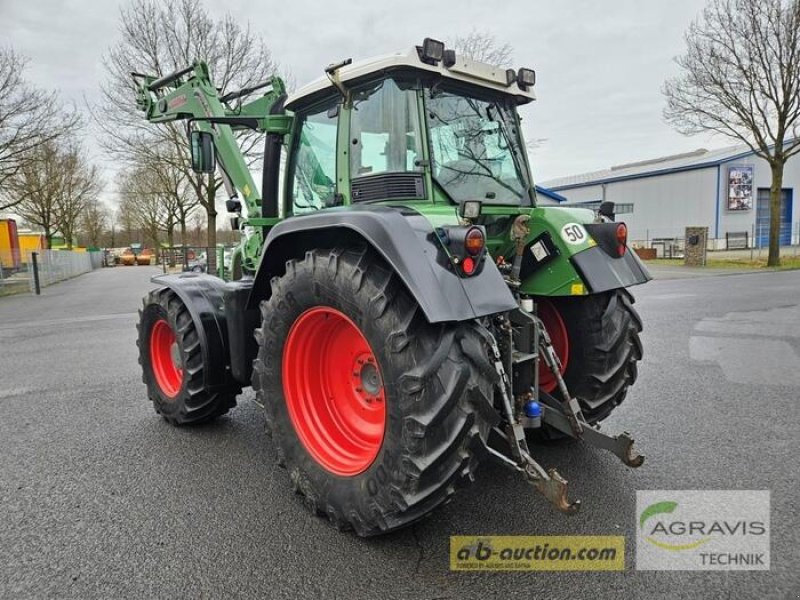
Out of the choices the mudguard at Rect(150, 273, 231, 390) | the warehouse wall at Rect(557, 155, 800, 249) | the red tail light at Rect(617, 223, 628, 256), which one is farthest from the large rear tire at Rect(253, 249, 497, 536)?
the warehouse wall at Rect(557, 155, 800, 249)

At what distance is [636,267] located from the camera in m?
3.28

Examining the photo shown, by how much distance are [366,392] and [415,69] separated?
1.77 metres

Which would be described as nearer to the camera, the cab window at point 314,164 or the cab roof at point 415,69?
the cab roof at point 415,69

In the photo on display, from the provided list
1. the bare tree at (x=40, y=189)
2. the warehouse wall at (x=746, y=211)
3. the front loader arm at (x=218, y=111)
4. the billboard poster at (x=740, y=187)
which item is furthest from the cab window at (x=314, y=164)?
the billboard poster at (x=740, y=187)

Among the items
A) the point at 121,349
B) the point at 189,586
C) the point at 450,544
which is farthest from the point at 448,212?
the point at 121,349

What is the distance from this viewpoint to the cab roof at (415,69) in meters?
2.83

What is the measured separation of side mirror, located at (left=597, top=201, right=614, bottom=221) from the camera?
11.4ft

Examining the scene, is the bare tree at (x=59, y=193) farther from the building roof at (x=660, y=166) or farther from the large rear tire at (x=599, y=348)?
the building roof at (x=660, y=166)

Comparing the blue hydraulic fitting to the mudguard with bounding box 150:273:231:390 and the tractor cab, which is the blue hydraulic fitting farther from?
the mudguard with bounding box 150:273:231:390

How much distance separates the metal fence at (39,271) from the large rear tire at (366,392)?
18.4 metres

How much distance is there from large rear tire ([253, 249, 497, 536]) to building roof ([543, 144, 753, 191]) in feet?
113

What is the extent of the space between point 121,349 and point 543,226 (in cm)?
627

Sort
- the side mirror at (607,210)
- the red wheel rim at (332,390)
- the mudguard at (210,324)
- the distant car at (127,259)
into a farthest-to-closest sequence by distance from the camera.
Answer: the distant car at (127,259), the mudguard at (210,324), the side mirror at (607,210), the red wheel rim at (332,390)

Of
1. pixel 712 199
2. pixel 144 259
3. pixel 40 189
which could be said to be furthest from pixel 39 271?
pixel 712 199
